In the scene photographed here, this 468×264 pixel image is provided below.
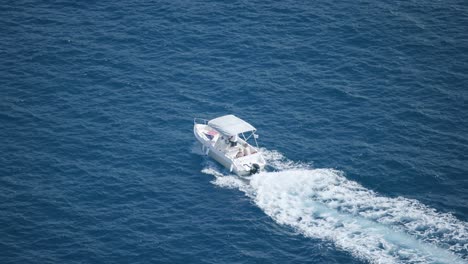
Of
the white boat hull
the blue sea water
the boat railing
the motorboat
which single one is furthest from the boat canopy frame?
the blue sea water

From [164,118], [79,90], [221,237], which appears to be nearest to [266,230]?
[221,237]

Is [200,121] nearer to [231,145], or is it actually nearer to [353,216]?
[231,145]

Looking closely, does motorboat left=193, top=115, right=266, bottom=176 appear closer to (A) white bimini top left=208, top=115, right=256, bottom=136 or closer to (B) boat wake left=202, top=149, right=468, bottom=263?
(A) white bimini top left=208, top=115, right=256, bottom=136

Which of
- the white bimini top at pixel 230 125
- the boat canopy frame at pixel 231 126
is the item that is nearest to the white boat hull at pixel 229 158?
the boat canopy frame at pixel 231 126

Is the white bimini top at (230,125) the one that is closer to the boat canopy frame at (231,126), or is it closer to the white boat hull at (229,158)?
the boat canopy frame at (231,126)

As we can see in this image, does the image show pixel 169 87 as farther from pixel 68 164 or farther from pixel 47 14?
pixel 47 14

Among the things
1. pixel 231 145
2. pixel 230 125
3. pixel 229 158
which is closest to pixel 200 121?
pixel 230 125

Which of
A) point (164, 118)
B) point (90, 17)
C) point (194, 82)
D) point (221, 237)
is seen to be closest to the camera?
point (221, 237)
